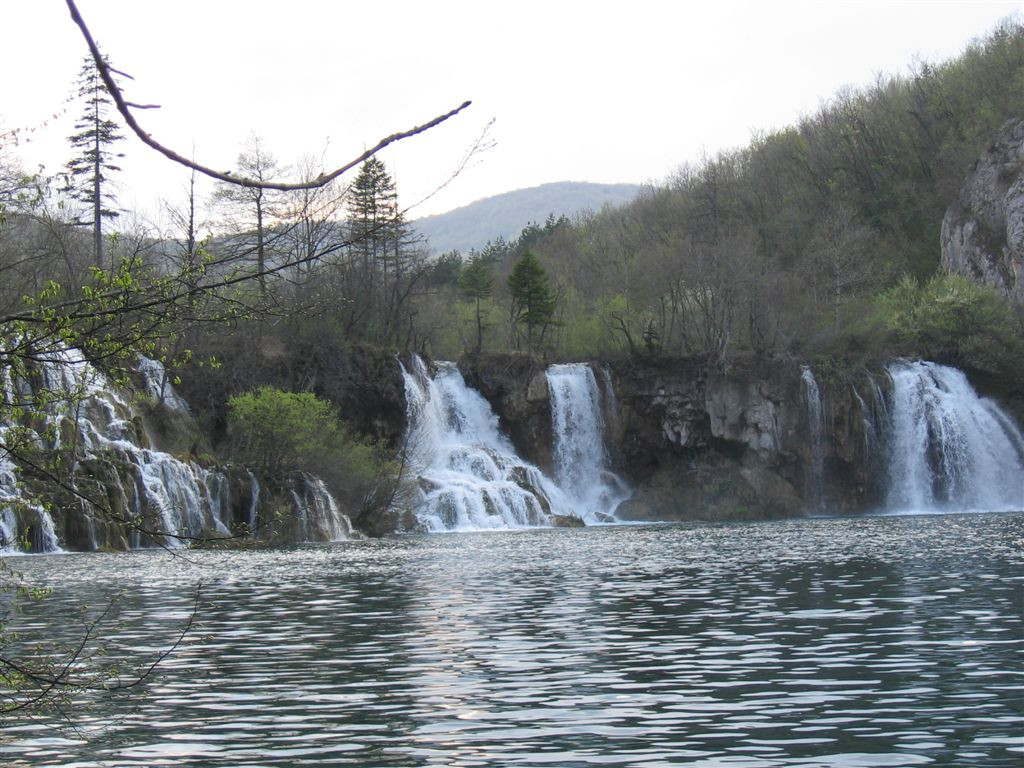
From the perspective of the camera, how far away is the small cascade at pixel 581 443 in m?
63.7

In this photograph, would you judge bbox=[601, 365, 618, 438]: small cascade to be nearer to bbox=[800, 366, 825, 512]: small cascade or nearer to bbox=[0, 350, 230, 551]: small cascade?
bbox=[800, 366, 825, 512]: small cascade

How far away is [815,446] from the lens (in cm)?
6500

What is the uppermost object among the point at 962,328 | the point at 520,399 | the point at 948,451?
the point at 962,328

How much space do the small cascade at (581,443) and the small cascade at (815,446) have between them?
9.33 m

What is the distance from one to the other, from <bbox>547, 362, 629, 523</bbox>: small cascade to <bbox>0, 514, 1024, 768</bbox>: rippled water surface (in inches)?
1362

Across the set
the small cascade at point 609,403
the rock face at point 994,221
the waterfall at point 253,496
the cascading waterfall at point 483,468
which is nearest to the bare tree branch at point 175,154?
the waterfall at point 253,496

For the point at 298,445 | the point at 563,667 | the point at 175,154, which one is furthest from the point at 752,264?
the point at 175,154

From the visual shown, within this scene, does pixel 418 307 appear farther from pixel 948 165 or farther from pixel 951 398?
pixel 948 165

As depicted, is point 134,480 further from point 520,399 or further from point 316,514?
point 520,399

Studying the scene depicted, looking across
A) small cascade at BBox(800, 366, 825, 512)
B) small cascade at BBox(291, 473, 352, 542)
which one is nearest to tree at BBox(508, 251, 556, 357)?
small cascade at BBox(800, 366, 825, 512)

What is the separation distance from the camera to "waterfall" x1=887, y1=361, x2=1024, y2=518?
62219 millimetres

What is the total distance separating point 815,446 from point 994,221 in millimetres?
21531

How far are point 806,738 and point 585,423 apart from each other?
2162 inches

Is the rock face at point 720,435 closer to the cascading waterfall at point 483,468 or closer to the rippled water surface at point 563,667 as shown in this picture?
the cascading waterfall at point 483,468
